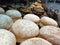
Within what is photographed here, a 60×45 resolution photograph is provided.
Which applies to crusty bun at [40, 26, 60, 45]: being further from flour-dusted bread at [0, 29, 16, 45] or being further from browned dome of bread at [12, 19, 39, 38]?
flour-dusted bread at [0, 29, 16, 45]

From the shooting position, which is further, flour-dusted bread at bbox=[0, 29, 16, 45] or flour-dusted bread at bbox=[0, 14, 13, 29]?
flour-dusted bread at bbox=[0, 14, 13, 29]

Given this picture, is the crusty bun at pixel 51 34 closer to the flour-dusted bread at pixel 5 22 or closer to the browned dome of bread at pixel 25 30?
the browned dome of bread at pixel 25 30

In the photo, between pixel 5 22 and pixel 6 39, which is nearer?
pixel 6 39

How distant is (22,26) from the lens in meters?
0.60

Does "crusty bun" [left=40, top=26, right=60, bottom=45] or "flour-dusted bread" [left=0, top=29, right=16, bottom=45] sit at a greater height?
"flour-dusted bread" [left=0, top=29, right=16, bottom=45]

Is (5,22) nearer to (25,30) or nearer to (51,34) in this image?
(25,30)

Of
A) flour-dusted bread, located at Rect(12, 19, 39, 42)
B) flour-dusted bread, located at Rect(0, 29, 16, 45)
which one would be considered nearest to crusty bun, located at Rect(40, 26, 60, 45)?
flour-dusted bread, located at Rect(12, 19, 39, 42)

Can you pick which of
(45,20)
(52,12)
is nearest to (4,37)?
(45,20)

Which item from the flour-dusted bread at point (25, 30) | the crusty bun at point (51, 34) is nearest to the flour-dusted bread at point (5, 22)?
the flour-dusted bread at point (25, 30)

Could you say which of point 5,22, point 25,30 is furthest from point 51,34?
point 5,22

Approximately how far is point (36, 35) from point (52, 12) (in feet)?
2.30

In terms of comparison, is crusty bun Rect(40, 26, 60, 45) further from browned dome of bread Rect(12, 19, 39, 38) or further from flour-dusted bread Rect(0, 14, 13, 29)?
flour-dusted bread Rect(0, 14, 13, 29)

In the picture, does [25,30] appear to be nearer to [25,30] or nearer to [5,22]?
[25,30]

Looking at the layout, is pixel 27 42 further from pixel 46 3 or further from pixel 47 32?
pixel 46 3
